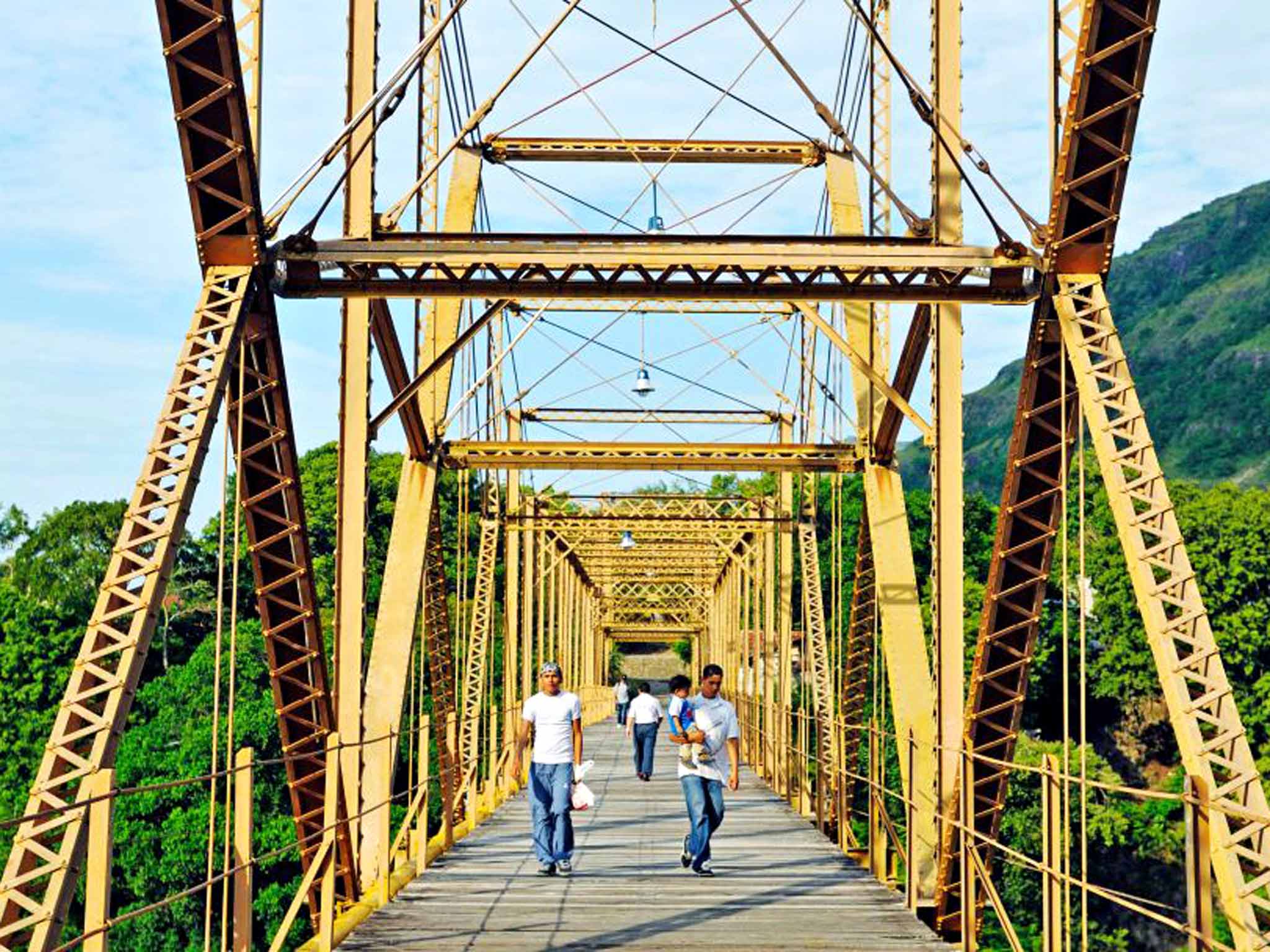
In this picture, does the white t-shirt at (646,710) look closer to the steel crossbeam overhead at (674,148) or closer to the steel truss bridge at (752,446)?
the steel truss bridge at (752,446)

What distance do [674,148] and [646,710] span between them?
8.25 metres

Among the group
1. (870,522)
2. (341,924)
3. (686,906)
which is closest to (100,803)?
(341,924)

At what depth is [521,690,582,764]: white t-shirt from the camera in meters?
13.4

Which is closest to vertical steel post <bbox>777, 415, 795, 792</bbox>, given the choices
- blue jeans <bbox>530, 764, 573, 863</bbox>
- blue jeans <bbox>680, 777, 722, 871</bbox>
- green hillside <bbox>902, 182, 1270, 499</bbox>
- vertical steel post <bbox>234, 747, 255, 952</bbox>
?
blue jeans <bbox>680, 777, 722, 871</bbox>

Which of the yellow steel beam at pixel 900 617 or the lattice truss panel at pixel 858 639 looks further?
the lattice truss panel at pixel 858 639

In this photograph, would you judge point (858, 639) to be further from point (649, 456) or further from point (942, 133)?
point (942, 133)

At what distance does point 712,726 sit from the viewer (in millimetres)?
13703

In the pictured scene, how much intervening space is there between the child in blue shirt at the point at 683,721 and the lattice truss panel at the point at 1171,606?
4.27 meters

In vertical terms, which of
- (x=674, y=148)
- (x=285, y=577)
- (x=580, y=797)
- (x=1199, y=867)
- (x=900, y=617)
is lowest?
(x=1199, y=867)

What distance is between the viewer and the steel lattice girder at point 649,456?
18953mm

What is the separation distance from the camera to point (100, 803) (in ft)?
22.7

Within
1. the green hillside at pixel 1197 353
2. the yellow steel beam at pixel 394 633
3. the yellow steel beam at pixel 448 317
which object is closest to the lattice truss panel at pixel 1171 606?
the yellow steel beam at pixel 394 633

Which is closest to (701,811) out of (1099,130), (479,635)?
(1099,130)

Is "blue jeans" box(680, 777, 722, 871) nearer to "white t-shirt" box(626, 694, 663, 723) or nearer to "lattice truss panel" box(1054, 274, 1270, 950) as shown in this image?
"lattice truss panel" box(1054, 274, 1270, 950)
